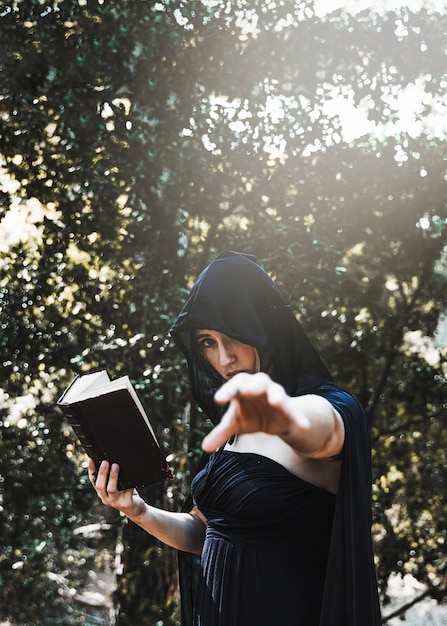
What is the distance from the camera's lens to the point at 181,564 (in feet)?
8.66

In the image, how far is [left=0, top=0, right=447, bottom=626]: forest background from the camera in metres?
4.04

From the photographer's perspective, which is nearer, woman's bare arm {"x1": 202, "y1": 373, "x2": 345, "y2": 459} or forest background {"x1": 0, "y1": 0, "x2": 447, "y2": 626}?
woman's bare arm {"x1": 202, "y1": 373, "x2": 345, "y2": 459}

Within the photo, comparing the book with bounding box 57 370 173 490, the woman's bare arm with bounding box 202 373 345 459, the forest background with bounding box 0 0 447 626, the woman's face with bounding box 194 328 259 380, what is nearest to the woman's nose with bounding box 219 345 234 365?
the woman's face with bounding box 194 328 259 380

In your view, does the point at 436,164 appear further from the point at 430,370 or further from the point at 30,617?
the point at 30,617

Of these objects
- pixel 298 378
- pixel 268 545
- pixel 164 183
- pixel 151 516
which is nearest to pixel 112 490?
pixel 151 516

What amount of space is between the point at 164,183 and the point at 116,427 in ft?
7.88

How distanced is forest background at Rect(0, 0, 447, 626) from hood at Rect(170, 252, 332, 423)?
1893 mm

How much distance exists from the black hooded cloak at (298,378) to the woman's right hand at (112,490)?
34 centimetres

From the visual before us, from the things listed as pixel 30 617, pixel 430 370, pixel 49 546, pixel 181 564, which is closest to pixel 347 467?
pixel 181 564

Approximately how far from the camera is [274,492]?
1.81 meters

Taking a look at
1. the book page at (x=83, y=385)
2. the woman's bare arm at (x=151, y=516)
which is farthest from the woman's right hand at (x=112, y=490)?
the book page at (x=83, y=385)

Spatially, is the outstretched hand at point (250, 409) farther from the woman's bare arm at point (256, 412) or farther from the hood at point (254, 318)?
the hood at point (254, 318)

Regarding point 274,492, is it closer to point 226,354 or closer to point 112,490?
point 226,354

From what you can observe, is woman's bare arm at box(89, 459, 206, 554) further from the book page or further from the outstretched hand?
the outstretched hand
